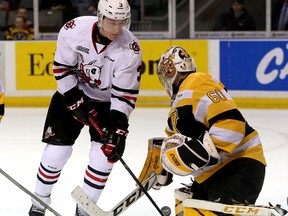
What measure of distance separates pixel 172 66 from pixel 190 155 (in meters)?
0.42

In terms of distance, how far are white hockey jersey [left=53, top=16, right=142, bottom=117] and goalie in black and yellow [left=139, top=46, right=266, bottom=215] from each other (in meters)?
0.58

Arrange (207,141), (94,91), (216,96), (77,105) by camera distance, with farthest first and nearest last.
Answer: (94,91)
(77,105)
(216,96)
(207,141)

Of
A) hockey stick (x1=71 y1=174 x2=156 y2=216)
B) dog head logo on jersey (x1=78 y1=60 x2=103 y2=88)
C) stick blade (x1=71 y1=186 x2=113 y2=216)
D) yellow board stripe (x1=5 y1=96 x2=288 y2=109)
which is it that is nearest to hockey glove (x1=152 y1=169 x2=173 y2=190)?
hockey stick (x1=71 y1=174 x2=156 y2=216)

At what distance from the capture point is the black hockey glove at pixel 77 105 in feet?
14.0

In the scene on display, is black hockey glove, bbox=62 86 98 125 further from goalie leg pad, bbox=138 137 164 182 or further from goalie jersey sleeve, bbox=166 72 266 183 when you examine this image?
goalie jersey sleeve, bbox=166 72 266 183

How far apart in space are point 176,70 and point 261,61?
5023 millimetres

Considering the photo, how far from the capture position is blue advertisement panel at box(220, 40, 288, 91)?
27.6 feet

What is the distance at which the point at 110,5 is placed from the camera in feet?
13.4

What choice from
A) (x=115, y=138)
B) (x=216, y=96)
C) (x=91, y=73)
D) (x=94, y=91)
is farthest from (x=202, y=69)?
(x=216, y=96)

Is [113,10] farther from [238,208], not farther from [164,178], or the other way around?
[238,208]

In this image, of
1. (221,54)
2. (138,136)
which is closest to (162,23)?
(221,54)

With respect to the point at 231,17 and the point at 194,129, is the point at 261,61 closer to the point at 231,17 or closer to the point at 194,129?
the point at 231,17

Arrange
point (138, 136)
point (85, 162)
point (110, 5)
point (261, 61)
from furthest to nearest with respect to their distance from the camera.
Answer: point (261, 61) < point (138, 136) < point (85, 162) < point (110, 5)

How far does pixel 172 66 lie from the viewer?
3576 millimetres
